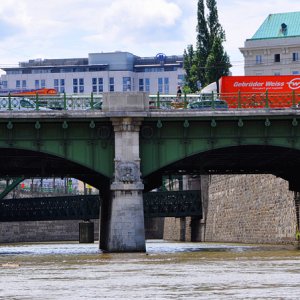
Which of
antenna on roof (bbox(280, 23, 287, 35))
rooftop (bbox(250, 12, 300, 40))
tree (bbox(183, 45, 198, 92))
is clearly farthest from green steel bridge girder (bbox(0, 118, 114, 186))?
antenna on roof (bbox(280, 23, 287, 35))

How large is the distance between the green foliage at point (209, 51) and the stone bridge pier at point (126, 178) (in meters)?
71.2

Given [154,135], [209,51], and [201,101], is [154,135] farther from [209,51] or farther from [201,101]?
[209,51]

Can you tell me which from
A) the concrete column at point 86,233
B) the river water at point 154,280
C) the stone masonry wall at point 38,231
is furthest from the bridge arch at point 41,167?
the stone masonry wall at point 38,231

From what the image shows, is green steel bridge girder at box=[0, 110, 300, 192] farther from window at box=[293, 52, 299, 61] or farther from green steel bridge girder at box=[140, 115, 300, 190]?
window at box=[293, 52, 299, 61]

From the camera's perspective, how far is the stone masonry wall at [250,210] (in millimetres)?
94250

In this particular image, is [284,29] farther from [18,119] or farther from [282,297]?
[282,297]

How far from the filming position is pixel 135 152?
2916 inches

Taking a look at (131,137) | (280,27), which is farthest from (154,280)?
(280,27)

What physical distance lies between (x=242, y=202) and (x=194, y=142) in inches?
1399

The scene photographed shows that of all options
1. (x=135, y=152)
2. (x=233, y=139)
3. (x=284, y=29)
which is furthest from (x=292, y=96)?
(x=284, y=29)

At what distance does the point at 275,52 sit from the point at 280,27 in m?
4.21

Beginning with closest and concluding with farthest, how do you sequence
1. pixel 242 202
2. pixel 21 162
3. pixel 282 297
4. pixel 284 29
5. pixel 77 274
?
pixel 282 297, pixel 77 274, pixel 21 162, pixel 242 202, pixel 284 29

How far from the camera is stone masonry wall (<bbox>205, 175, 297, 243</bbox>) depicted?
94250 millimetres

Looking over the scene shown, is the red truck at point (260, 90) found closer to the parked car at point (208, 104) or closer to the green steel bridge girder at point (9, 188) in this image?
the parked car at point (208, 104)
